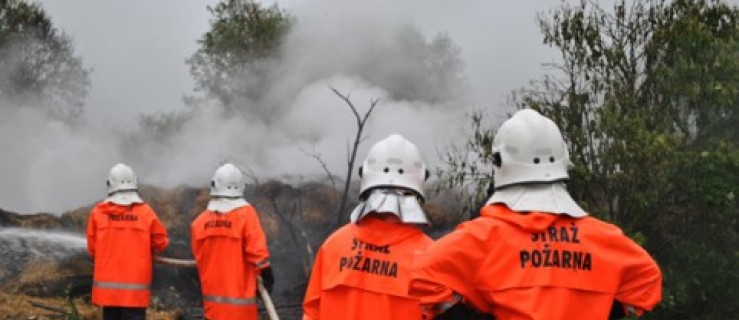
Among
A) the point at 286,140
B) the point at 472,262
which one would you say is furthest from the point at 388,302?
the point at 286,140

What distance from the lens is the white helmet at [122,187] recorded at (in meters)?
6.51

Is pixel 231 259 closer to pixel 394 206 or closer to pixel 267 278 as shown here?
pixel 267 278

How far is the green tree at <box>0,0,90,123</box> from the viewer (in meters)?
22.2

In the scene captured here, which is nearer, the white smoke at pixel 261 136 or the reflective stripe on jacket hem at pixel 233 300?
the reflective stripe on jacket hem at pixel 233 300

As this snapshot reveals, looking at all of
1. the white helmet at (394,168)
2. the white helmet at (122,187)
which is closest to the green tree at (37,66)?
the white helmet at (122,187)

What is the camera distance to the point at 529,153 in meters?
2.39

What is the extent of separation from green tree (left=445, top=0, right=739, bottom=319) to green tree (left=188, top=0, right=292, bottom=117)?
51.4 feet

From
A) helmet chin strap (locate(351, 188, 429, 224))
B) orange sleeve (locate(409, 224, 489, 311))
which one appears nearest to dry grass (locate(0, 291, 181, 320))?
helmet chin strap (locate(351, 188, 429, 224))

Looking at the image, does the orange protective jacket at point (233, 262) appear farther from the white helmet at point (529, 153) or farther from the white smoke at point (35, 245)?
the white smoke at point (35, 245)

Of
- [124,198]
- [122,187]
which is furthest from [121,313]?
[122,187]

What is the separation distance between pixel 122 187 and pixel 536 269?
16.7 ft

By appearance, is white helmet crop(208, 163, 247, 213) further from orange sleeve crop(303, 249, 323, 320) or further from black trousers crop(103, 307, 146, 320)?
orange sleeve crop(303, 249, 323, 320)

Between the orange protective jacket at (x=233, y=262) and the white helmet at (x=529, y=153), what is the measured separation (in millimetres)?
3792

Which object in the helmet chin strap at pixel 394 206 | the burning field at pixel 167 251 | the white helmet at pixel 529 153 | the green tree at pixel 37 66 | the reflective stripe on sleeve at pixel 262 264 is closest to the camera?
the white helmet at pixel 529 153
